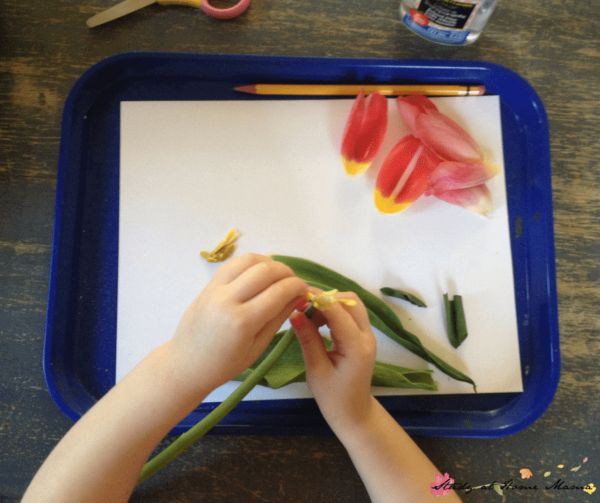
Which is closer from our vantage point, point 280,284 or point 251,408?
point 280,284

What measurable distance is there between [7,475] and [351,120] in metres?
0.49

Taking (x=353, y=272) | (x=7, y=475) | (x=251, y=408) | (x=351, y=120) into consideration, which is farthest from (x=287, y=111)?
(x=7, y=475)

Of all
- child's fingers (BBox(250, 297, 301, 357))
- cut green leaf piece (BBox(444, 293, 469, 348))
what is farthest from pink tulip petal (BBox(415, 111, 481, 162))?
child's fingers (BBox(250, 297, 301, 357))

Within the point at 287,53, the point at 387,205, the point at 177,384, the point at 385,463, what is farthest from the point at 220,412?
the point at 287,53

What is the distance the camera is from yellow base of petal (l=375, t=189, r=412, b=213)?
57cm

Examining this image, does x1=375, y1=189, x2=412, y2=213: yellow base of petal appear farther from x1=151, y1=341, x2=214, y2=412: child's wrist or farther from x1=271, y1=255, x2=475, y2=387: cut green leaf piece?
x1=151, y1=341, x2=214, y2=412: child's wrist

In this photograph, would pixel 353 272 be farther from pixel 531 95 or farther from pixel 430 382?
pixel 531 95

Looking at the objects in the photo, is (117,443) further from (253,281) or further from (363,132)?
(363,132)

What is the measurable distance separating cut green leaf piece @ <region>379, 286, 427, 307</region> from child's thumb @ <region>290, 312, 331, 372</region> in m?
0.11

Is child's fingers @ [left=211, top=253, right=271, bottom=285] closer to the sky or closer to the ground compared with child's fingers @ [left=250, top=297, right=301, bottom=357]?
closer to the sky

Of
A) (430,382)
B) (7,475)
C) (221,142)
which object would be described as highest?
(221,142)

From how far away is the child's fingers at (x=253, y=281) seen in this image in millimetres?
401

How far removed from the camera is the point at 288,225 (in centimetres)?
57

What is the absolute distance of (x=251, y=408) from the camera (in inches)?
21.5
